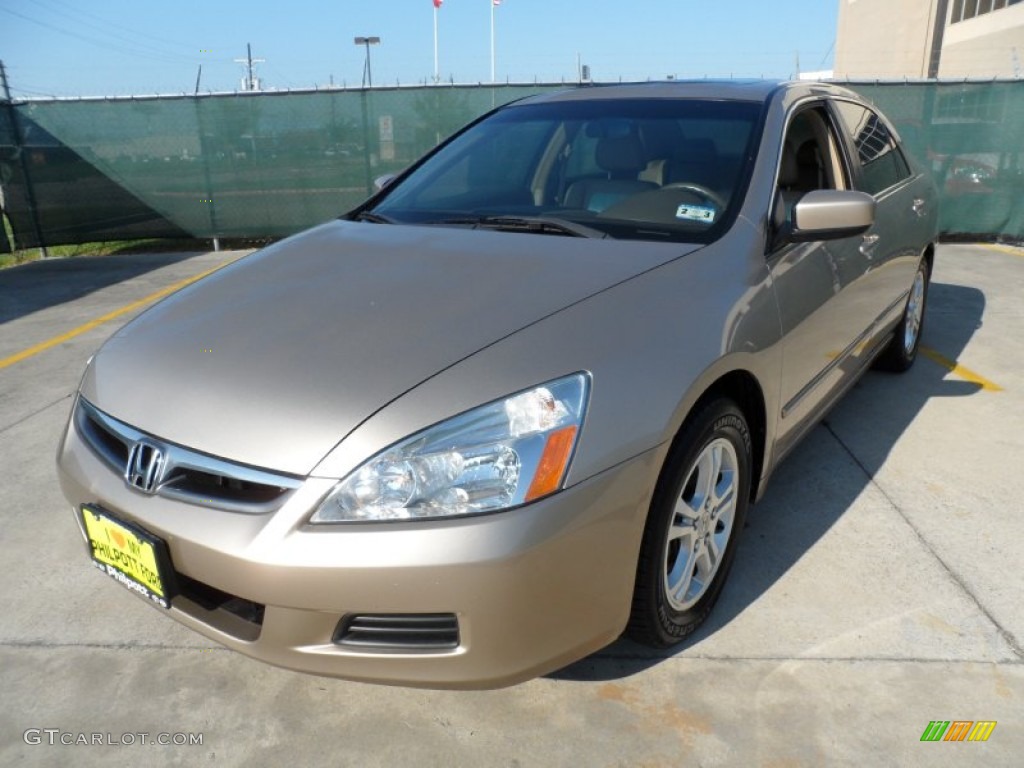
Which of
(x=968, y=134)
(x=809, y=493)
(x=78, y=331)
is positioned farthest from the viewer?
(x=968, y=134)

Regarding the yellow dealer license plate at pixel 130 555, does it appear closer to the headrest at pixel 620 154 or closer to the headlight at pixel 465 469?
the headlight at pixel 465 469

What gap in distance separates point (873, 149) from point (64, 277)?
7876 mm

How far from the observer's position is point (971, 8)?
122ft

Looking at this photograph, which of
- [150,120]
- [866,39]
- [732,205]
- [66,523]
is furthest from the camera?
[866,39]

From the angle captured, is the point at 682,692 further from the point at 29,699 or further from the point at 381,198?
the point at 381,198

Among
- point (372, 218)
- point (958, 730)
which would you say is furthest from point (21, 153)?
point (958, 730)

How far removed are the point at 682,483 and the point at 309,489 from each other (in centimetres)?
92

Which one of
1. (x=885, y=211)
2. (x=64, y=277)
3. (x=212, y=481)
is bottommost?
(x=64, y=277)

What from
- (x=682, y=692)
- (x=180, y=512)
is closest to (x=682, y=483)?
(x=682, y=692)

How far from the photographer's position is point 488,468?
1.73m

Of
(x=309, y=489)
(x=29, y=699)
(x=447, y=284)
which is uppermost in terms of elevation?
(x=447, y=284)

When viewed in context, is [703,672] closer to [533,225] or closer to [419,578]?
[419,578]

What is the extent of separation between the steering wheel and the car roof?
496mm

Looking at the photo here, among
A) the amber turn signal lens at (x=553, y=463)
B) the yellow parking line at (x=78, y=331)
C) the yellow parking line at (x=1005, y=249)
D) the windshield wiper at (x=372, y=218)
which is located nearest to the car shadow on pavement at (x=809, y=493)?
the amber turn signal lens at (x=553, y=463)
